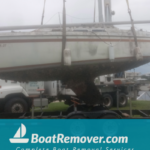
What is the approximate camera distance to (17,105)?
15.0 ft

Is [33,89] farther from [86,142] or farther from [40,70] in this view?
[86,142]

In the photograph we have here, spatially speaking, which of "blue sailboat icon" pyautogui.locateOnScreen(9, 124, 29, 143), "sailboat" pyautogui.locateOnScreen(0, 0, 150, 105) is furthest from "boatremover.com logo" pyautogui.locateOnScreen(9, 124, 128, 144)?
"sailboat" pyautogui.locateOnScreen(0, 0, 150, 105)

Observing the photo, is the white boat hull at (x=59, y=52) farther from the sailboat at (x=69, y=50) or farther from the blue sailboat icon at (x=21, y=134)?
the blue sailboat icon at (x=21, y=134)

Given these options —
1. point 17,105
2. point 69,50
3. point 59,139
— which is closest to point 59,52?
point 69,50

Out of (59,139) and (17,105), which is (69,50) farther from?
(17,105)

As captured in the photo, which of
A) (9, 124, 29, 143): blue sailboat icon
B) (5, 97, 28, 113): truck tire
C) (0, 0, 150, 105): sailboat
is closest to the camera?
(9, 124, 29, 143): blue sailboat icon

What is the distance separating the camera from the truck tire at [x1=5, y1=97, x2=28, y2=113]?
451 cm

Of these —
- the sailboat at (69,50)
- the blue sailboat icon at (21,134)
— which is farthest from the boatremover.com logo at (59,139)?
the sailboat at (69,50)

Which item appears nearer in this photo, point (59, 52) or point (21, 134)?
point (21, 134)

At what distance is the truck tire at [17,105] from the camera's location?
4512 millimetres

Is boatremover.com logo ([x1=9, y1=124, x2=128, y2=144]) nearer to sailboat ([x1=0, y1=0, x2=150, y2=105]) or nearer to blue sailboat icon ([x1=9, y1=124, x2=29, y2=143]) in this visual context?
blue sailboat icon ([x1=9, y1=124, x2=29, y2=143])

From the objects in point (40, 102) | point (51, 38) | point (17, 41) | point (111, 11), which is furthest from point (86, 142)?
point (111, 11)

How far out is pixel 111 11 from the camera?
306cm

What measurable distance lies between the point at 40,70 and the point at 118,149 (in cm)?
153
